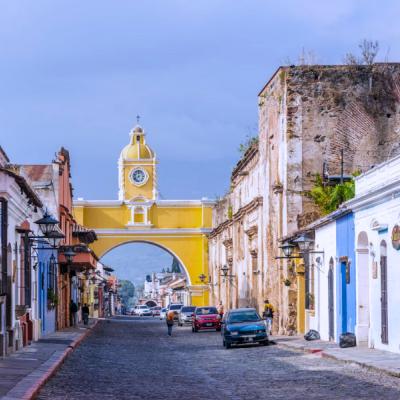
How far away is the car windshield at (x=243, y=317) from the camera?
99.2 feet

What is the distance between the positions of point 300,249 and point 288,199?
4422 millimetres

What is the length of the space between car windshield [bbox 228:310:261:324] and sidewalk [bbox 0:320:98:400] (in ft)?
15.0

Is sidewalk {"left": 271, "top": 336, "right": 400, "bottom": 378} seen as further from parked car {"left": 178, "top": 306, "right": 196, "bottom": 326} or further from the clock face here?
the clock face

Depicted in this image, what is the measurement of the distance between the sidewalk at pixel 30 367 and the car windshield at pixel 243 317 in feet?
15.0

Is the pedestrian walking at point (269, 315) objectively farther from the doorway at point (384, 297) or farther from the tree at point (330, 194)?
the doorway at point (384, 297)

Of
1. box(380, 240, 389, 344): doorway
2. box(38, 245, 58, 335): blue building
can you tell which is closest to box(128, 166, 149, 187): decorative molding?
box(38, 245, 58, 335): blue building

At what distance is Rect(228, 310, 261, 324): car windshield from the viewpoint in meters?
30.2

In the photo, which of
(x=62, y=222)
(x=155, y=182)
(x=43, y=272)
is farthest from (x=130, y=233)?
(x=43, y=272)

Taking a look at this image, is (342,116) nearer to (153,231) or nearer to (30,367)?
(30,367)

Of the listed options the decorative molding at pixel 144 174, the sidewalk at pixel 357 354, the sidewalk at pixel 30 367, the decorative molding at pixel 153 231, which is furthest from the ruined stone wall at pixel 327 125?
the decorative molding at pixel 144 174

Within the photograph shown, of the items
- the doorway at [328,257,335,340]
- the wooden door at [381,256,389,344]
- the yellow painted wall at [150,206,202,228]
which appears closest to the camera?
the wooden door at [381,256,389,344]

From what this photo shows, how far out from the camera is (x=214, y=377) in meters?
18.1

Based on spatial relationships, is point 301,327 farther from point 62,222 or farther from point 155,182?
point 155,182

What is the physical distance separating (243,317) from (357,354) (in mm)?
8469
